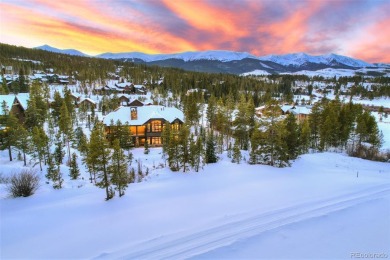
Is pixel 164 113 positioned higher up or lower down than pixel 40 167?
higher up

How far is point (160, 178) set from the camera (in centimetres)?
2342

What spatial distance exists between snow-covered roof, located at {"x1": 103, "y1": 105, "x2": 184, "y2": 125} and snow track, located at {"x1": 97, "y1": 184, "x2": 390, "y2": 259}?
1321 inches

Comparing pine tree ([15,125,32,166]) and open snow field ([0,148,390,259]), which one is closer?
open snow field ([0,148,390,259])

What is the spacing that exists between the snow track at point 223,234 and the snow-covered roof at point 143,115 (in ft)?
110

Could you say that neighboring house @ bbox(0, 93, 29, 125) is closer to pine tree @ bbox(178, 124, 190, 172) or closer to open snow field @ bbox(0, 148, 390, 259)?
open snow field @ bbox(0, 148, 390, 259)

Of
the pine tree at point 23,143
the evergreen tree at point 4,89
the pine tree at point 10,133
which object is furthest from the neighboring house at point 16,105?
the evergreen tree at point 4,89

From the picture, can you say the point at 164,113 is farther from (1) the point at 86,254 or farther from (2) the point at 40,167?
(1) the point at 86,254

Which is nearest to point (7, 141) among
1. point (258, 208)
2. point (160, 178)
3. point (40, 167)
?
point (40, 167)

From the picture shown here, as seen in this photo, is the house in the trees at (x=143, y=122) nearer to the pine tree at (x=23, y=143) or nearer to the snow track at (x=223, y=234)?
the pine tree at (x=23, y=143)

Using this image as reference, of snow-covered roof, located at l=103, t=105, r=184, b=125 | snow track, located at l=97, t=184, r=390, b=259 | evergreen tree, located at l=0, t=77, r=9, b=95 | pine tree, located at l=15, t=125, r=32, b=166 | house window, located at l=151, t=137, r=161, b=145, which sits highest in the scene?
evergreen tree, located at l=0, t=77, r=9, b=95

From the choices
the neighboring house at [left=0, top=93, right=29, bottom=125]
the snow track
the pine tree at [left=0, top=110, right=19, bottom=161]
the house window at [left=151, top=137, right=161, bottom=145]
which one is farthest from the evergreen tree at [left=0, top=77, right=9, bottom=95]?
the snow track

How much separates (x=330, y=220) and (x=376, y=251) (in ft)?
8.90

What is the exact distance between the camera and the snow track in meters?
10.5

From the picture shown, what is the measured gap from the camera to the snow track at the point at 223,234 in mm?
10453
